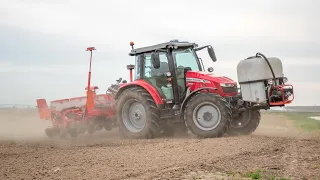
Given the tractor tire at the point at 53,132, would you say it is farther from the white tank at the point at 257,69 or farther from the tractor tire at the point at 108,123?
the white tank at the point at 257,69

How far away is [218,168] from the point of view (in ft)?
24.3

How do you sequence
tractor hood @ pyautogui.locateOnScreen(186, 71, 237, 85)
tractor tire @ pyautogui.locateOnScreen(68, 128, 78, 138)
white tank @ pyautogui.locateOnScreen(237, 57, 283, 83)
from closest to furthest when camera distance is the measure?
1. white tank @ pyautogui.locateOnScreen(237, 57, 283, 83)
2. tractor hood @ pyautogui.locateOnScreen(186, 71, 237, 85)
3. tractor tire @ pyautogui.locateOnScreen(68, 128, 78, 138)

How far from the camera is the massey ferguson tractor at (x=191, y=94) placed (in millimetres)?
11727

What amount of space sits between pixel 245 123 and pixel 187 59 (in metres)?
2.73

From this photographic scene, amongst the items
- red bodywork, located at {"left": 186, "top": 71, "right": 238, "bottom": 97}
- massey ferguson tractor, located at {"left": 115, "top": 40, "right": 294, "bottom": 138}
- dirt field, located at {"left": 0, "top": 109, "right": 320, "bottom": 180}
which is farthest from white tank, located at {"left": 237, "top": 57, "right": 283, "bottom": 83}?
dirt field, located at {"left": 0, "top": 109, "right": 320, "bottom": 180}

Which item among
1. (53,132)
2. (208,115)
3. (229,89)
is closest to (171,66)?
(229,89)

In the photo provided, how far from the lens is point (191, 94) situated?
12.3 metres

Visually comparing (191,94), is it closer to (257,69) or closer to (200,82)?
(200,82)

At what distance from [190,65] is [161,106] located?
5.33 ft

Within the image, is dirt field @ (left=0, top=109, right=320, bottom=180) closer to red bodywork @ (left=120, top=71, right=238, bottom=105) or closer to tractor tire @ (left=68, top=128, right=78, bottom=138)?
red bodywork @ (left=120, top=71, right=238, bottom=105)

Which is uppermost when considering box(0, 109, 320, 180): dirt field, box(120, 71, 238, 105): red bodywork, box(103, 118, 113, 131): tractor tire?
box(120, 71, 238, 105): red bodywork

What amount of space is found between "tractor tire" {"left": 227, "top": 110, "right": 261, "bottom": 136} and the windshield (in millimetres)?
2078

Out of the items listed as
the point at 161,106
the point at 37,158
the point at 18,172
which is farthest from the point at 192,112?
the point at 18,172

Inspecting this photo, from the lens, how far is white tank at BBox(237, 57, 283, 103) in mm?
11641
